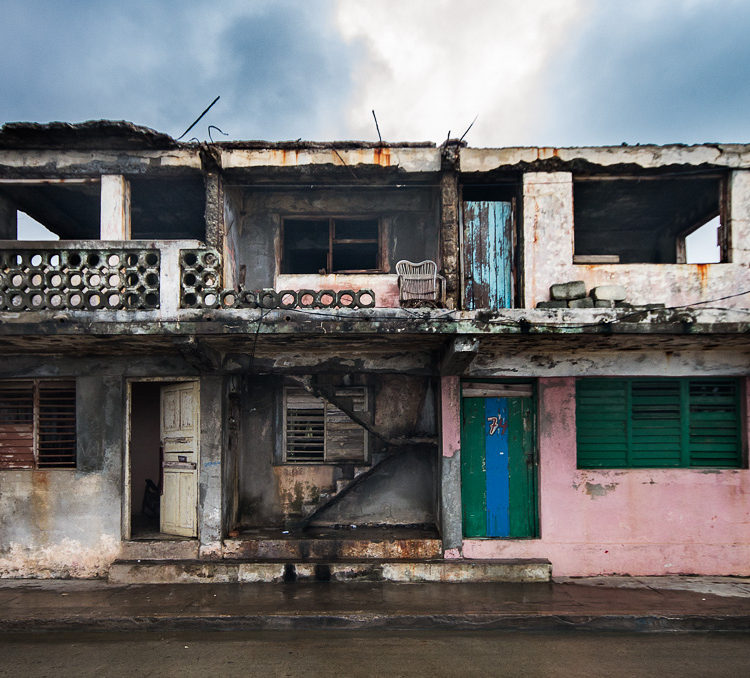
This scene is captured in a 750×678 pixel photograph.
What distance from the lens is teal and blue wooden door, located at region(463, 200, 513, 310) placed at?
7.68 meters

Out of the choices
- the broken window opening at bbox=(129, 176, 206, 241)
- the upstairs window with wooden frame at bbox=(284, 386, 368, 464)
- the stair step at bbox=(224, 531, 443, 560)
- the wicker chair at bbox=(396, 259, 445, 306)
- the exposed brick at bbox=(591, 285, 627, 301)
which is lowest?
the stair step at bbox=(224, 531, 443, 560)

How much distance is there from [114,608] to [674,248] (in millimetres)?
11173

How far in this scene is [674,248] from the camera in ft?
31.2

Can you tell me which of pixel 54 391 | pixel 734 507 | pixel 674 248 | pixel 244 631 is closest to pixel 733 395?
pixel 734 507

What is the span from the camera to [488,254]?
7.73 metres

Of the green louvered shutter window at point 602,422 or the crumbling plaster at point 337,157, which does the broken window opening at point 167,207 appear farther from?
the green louvered shutter window at point 602,422

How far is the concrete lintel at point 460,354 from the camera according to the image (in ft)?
21.0

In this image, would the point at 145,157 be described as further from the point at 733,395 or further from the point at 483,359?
the point at 733,395

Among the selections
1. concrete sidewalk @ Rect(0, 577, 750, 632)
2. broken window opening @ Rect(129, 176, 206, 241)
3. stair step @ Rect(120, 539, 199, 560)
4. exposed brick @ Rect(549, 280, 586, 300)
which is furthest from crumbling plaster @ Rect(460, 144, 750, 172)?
stair step @ Rect(120, 539, 199, 560)

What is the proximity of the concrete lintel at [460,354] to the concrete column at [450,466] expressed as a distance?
0.36m

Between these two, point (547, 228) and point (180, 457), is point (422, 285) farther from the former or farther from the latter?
point (180, 457)

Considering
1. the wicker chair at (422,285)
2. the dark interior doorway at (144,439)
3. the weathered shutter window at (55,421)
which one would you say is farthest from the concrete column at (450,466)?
the dark interior doorway at (144,439)

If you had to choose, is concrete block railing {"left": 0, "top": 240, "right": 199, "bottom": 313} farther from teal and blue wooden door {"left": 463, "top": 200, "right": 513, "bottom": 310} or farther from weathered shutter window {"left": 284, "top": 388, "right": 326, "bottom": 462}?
teal and blue wooden door {"left": 463, "top": 200, "right": 513, "bottom": 310}

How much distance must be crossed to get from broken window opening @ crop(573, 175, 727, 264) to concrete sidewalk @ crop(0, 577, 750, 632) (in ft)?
16.1
